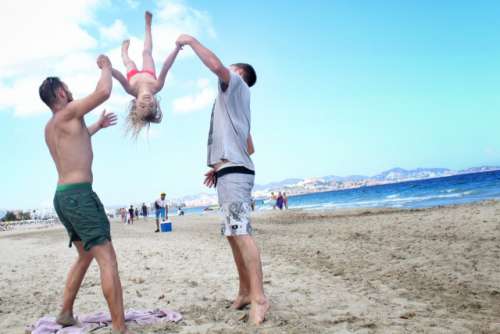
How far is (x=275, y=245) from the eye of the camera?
897cm

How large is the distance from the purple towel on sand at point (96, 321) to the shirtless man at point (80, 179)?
0.40 metres

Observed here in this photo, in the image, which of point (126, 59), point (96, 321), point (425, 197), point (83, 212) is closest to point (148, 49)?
point (126, 59)

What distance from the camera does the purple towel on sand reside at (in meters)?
3.24

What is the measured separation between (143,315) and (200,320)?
50 centimetres

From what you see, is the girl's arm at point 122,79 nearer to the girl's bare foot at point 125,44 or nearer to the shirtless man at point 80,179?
the shirtless man at point 80,179

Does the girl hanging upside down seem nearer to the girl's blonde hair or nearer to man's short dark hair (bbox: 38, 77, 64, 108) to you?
the girl's blonde hair

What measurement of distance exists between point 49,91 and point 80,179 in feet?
2.47

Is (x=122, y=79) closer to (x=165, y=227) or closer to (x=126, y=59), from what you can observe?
(x=126, y=59)

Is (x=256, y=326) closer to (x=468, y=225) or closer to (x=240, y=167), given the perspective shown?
(x=240, y=167)

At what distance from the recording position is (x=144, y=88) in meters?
3.92

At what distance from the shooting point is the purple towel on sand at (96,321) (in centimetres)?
324

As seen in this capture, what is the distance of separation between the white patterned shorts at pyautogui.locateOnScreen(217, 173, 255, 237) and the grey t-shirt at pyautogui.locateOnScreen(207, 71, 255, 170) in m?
0.14

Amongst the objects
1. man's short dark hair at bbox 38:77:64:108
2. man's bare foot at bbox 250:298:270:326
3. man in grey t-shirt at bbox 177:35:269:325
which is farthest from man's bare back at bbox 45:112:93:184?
man's bare foot at bbox 250:298:270:326

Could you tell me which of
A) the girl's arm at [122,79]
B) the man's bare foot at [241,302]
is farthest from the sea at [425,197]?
the girl's arm at [122,79]
